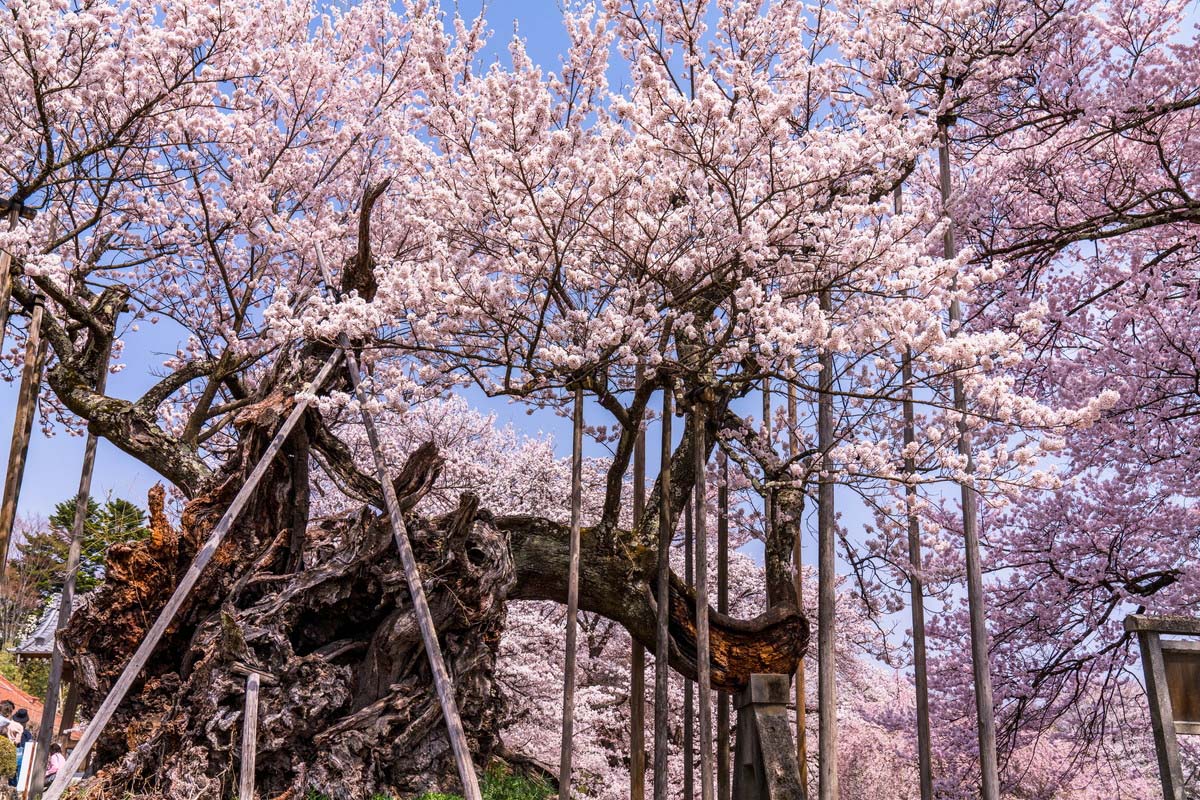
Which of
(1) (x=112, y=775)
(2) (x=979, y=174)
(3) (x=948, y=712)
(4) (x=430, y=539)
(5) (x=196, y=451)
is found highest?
(2) (x=979, y=174)

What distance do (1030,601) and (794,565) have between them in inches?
94.0

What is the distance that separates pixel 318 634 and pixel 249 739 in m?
1.53

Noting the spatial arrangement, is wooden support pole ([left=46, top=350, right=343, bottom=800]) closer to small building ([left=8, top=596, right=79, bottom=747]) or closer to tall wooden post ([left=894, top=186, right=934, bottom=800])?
tall wooden post ([left=894, top=186, right=934, bottom=800])

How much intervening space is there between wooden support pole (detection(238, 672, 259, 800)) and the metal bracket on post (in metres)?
3.88

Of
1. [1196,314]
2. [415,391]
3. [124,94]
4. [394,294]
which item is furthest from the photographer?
[124,94]

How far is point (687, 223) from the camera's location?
7082 millimetres

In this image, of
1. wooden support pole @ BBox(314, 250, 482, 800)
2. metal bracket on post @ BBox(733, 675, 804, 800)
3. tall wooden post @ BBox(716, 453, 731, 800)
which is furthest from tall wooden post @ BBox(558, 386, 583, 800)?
tall wooden post @ BBox(716, 453, 731, 800)

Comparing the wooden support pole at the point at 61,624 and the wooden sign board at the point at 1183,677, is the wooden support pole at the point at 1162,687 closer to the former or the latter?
the wooden sign board at the point at 1183,677

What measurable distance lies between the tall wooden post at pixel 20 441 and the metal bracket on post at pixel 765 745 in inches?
236

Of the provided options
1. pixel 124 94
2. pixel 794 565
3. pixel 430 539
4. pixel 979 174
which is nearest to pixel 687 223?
pixel 430 539

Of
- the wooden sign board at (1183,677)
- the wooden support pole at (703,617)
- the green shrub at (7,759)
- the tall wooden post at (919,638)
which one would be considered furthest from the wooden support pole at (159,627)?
the wooden sign board at (1183,677)

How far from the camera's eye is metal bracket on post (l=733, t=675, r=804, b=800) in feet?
24.4

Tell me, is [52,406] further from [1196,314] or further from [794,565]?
Answer: [1196,314]

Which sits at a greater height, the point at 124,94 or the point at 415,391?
the point at 124,94
